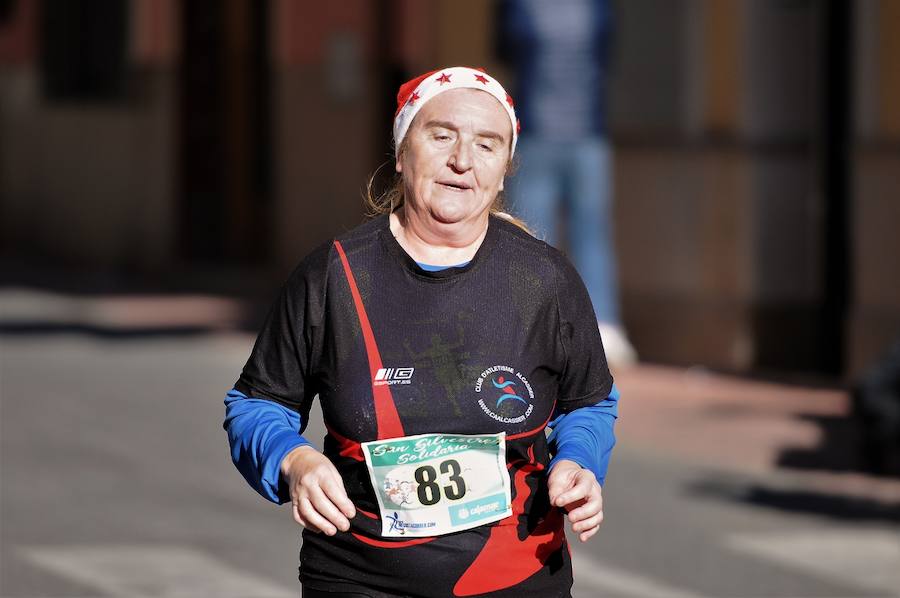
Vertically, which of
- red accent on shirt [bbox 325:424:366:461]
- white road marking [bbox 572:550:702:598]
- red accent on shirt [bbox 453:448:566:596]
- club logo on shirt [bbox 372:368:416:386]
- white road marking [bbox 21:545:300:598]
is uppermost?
club logo on shirt [bbox 372:368:416:386]

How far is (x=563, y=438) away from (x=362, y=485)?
374 mm

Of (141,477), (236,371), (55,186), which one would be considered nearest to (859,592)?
(141,477)

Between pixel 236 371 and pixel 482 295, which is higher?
pixel 482 295

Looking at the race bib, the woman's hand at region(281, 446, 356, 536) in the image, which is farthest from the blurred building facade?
the woman's hand at region(281, 446, 356, 536)

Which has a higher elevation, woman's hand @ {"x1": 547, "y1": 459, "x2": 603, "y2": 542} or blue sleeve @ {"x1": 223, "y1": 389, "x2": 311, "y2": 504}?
blue sleeve @ {"x1": 223, "y1": 389, "x2": 311, "y2": 504}

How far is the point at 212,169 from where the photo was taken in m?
19.9

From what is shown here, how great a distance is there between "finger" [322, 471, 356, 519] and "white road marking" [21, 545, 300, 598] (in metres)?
3.42

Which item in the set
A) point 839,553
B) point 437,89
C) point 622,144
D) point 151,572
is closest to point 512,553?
point 437,89

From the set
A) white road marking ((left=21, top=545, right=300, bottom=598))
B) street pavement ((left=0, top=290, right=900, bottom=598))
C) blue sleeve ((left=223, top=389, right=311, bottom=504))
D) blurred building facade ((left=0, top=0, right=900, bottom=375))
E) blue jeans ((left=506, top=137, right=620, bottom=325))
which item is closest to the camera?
blue sleeve ((left=223, top=389, right=311, bottom=504))

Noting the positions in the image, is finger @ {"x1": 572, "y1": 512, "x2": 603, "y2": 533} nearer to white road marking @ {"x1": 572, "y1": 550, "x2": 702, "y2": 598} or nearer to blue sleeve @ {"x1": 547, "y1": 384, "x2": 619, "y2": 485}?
blue sleeve @ {"x1": 547, "y1": 384, "x2": 619, "y2": 485}

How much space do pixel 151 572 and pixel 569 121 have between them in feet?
19.5

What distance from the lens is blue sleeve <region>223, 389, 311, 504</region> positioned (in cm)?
384

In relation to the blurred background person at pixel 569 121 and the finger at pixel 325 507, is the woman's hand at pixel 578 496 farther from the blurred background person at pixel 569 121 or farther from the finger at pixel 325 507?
the blurred background person at pixel 569 121

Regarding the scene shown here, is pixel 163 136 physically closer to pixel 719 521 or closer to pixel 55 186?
pixel 55 186
